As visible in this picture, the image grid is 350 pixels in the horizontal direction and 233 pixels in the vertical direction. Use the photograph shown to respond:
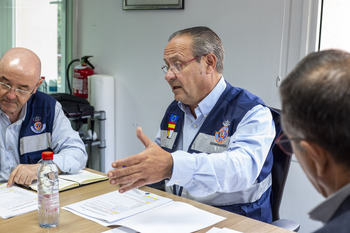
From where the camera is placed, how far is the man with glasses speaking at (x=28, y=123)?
2.08 metres

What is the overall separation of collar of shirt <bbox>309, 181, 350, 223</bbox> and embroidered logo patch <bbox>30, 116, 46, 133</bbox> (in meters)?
1.64

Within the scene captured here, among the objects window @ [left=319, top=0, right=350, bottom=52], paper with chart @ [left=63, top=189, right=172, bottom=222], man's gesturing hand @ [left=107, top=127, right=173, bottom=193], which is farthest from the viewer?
window @ [left=319, top=0, right=350, bottom=52]

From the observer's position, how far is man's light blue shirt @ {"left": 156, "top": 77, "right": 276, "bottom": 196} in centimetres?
156

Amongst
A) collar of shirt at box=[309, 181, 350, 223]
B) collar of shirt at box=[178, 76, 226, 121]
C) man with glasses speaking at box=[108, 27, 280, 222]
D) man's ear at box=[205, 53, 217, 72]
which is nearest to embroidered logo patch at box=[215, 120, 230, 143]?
man with glasses speaking at box=[108, 27, 280, 222]

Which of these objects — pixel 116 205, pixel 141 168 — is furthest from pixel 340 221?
pixel 116 205

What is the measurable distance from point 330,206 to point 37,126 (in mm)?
1714

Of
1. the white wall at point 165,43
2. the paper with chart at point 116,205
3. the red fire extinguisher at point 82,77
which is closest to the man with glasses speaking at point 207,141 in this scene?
the paper with chart at point 116,205

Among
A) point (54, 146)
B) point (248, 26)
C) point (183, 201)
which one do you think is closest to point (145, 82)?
point (248, 26)

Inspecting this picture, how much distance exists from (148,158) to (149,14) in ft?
7.45

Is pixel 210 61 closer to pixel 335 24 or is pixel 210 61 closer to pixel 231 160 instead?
pixel 231 160

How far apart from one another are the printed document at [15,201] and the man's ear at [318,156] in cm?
113

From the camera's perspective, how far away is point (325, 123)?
2.63 feet

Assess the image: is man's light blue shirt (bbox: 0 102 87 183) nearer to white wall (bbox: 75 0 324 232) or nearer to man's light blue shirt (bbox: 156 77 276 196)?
man's light blue shirt (bbox: 156 77 276 196)

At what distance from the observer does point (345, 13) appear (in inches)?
102
